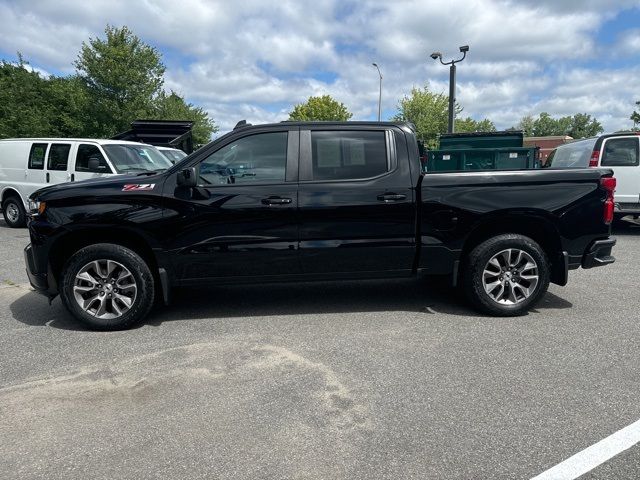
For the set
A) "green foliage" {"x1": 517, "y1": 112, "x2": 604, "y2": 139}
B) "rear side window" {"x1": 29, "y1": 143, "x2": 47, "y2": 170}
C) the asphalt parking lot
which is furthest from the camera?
"green foliage" {"x1": 517, "y1": 112, "x2": 604, "y2": 139}

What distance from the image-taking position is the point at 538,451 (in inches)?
97.9

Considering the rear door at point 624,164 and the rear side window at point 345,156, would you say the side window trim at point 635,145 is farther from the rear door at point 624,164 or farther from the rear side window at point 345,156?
the rear side window at point 345,156

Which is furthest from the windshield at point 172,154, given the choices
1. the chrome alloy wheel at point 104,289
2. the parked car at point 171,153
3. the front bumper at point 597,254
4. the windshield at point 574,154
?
the front bumper at point 597,254

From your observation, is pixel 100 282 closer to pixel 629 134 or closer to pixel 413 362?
pixel 413 362

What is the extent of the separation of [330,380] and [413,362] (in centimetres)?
70

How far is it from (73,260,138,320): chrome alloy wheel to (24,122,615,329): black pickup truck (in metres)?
0.01

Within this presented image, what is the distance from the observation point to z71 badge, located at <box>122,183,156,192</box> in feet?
13.9

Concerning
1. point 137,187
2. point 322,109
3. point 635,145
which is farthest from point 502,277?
point 322,109

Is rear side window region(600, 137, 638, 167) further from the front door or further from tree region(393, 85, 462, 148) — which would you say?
tree region(393, 85, 462, 148)

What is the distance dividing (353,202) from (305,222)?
486 millimetres

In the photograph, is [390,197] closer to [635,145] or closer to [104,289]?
[104,289]

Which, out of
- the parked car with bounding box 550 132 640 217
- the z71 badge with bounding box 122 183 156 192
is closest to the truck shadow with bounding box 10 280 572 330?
the z71 badge with bounding box 122 183 156 192

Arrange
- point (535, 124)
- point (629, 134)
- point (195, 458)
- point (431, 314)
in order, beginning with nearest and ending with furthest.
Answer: point (195, 458) → point (431, 314) → point (629, 134) → point (535, 124)

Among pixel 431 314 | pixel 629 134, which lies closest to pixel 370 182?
pixel 431 314
